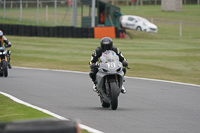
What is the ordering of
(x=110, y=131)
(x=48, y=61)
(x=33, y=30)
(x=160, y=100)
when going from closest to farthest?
(x=110, y=131) → (x=160, y=100) → (x=48, y=61) → (x=33, y=30)

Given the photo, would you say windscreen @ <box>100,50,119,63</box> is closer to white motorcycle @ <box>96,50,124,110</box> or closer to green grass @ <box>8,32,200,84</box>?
white motorcycle @ <box>96,50,124,110</box>

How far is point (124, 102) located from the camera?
1084 cm

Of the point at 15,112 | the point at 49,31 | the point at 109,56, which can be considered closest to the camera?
the point at 15,112

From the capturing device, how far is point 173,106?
10281mm

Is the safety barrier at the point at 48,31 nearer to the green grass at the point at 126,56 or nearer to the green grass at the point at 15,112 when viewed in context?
the green grass at the point at 126,56

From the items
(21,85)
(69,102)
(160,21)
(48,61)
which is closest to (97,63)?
(69,102)

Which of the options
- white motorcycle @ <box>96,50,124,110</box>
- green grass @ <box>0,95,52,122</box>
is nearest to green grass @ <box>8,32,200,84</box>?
white motorcycle @ <box>96,50,124,110</box>

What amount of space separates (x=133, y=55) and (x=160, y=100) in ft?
51.8

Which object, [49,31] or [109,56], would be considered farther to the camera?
[49,31]

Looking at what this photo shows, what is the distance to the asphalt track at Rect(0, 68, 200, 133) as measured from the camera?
779cm

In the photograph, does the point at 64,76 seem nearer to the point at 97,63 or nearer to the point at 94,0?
the point at 97,63

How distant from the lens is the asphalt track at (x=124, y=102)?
779 centimetres

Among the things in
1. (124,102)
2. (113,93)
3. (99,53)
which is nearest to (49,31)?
(124,102)

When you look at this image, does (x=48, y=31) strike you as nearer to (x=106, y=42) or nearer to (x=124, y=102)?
(x=124, y=102)
